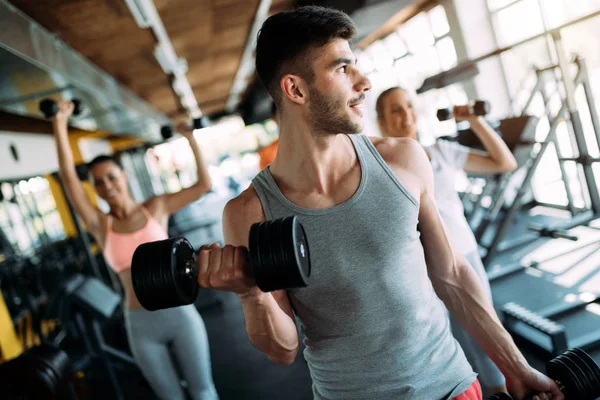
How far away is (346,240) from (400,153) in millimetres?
275

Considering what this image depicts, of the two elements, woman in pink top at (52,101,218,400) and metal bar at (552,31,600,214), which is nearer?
woman in pink top at (52,101,218,400)

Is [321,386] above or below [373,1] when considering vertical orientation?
below

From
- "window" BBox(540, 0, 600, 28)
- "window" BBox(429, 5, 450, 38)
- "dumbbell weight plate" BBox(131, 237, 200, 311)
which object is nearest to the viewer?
"dumbbell weight plate" BBox(131, 237, 200, 311)

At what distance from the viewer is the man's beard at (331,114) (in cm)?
104

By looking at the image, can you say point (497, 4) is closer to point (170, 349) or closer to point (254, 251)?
point (170, 349)

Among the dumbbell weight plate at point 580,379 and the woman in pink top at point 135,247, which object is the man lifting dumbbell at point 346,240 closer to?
the dumbbell weight plate at point 580,379

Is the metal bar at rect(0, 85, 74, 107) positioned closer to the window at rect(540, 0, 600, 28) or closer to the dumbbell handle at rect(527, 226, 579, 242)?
the dumbbell handle at rect(527, 226, 579, 242)

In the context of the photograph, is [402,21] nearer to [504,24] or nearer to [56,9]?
[504,24]

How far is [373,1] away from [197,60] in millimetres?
2921

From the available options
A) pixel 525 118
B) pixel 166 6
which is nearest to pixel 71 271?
pixel 166 6

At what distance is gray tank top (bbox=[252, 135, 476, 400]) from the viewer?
3.29 ft

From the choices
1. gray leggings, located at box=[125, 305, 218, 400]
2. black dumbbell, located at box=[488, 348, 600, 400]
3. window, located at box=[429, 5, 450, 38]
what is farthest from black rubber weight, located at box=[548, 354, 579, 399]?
window, located at box=[429, 5, 450, 38]

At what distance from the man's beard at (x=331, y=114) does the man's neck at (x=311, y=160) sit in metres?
0.04

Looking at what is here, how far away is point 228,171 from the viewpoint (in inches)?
506
